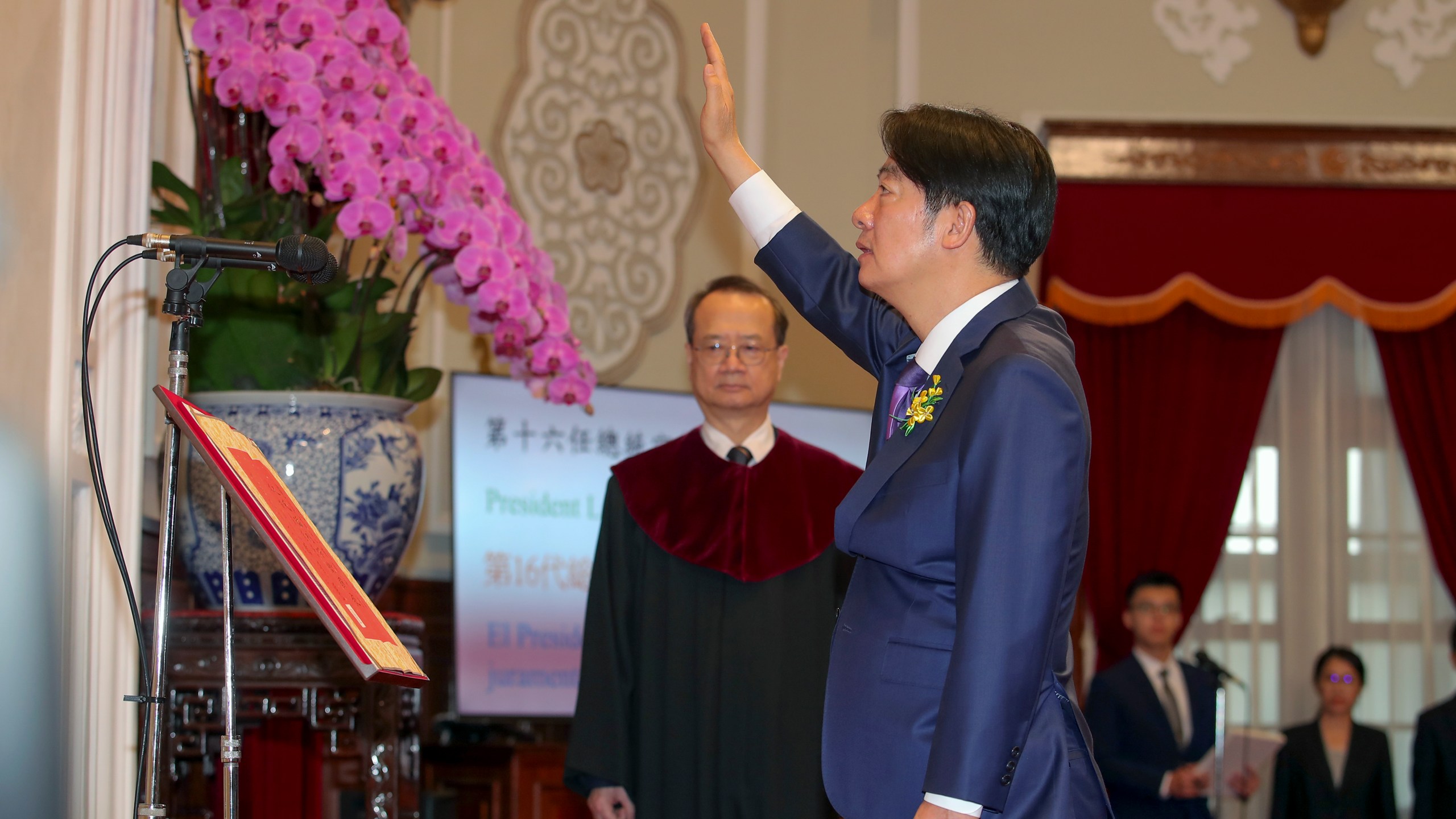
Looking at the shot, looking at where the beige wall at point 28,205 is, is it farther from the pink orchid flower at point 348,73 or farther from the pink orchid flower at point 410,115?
the pink orchid flower at point 410,115

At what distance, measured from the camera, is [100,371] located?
7.44 feet

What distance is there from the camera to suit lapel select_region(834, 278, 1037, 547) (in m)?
1.68

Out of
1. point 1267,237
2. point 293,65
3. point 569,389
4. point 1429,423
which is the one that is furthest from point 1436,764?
point 293,65

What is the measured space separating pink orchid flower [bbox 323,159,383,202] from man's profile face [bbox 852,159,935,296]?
921 millimetres

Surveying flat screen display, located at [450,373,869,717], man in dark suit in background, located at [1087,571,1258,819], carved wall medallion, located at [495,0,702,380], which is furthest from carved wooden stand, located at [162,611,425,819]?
man in dark suit in background, located at [1087,571,1258,819]

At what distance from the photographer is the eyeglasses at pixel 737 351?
284 cm

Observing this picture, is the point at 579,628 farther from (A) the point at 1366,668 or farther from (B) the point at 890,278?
(A) the point at 1366,668

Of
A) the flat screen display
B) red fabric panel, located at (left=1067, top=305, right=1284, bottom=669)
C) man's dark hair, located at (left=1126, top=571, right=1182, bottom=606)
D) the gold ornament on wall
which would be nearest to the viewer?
the flat screen display

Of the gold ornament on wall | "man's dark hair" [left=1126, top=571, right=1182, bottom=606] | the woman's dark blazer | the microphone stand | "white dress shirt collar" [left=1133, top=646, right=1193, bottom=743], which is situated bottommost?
the woman's dark blazer

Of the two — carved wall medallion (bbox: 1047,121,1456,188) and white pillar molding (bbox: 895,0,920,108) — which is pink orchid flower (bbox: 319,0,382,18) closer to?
white pillar molding (bbox: 895,0,920,108)

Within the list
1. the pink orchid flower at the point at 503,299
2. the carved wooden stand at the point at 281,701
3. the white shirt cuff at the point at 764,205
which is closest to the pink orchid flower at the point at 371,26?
the pink orchid flower at the point at 503,299

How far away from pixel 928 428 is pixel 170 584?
881 millimetres

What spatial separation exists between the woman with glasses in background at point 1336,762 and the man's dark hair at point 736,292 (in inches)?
131

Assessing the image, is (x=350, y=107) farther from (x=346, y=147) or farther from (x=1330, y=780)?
(x=1330, y=780)
